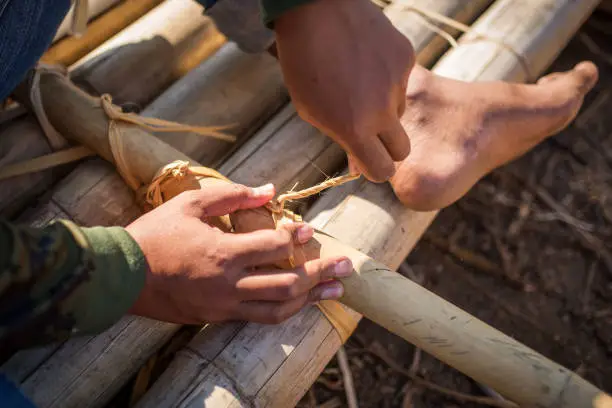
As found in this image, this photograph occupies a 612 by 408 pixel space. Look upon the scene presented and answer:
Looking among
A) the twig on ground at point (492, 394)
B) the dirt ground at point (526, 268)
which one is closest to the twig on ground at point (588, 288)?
the dirt ground at point (526, 268)

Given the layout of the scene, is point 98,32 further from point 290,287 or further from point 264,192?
point 290,287

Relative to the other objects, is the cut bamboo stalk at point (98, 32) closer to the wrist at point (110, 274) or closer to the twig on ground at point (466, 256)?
the wrist at point (110, 274)


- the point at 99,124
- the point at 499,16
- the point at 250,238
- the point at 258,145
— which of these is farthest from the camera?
the point at 499,16

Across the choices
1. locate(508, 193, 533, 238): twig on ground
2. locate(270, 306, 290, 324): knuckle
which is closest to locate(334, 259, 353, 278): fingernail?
locate(270, 306, 290, 324): knuckle

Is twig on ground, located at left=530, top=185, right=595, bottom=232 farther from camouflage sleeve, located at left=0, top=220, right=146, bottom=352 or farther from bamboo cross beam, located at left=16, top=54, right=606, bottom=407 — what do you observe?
camouflage sleeve, located at left=0, top=220, right=146, bottom=352

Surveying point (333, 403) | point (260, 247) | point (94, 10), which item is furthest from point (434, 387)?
point (94, 10)

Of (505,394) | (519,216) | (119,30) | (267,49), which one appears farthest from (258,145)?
(519,216)

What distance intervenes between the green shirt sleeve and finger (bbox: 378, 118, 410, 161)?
0.73ft

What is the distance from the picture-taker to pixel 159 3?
158cm

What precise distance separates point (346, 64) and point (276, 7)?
0.14 m

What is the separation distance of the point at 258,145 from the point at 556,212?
985 millimetres

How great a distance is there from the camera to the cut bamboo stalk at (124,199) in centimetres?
95

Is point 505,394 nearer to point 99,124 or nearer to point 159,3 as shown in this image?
point 99,124

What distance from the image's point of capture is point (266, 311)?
0.92m
